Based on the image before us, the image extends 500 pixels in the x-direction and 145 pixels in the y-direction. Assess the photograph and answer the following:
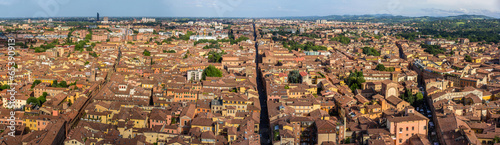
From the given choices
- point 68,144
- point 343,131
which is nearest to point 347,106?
point 343,131

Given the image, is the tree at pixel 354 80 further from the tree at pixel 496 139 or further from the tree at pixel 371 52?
the tree at pixel 371 52

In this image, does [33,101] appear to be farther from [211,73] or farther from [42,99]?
[211,73]

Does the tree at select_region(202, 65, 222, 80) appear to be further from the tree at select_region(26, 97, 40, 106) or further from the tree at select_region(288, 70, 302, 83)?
the tree at select_region(26, 97, 40, 106)

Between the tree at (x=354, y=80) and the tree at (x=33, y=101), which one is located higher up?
the tree at (x=354, y=80)

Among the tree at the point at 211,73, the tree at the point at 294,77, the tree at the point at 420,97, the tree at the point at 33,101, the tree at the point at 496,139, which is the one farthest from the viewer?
the tree at the point at 211,73

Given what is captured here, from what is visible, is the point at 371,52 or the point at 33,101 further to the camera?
the point at 371,52

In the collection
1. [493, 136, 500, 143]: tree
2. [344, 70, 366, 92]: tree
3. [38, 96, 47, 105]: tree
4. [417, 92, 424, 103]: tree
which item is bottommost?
[493, 136, 500, 143]: tree

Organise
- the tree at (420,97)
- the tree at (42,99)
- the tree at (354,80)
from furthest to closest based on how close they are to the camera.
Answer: the tree at (354,80) < the tree at (420,97) < the tree at (42,99)

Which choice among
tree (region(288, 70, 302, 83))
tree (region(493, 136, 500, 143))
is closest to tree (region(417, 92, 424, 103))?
tree (region(493, 136, 500, 143))

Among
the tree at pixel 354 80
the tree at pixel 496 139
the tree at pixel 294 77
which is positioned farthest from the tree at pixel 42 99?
the tree at pixel 496 139

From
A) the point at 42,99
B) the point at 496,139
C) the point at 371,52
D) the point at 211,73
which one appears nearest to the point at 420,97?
the point at 496,139

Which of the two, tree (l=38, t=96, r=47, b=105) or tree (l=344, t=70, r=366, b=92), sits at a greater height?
tree (l=344, t=70, r=366, b=92)

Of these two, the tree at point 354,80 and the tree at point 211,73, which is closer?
the tree at point 354,80
